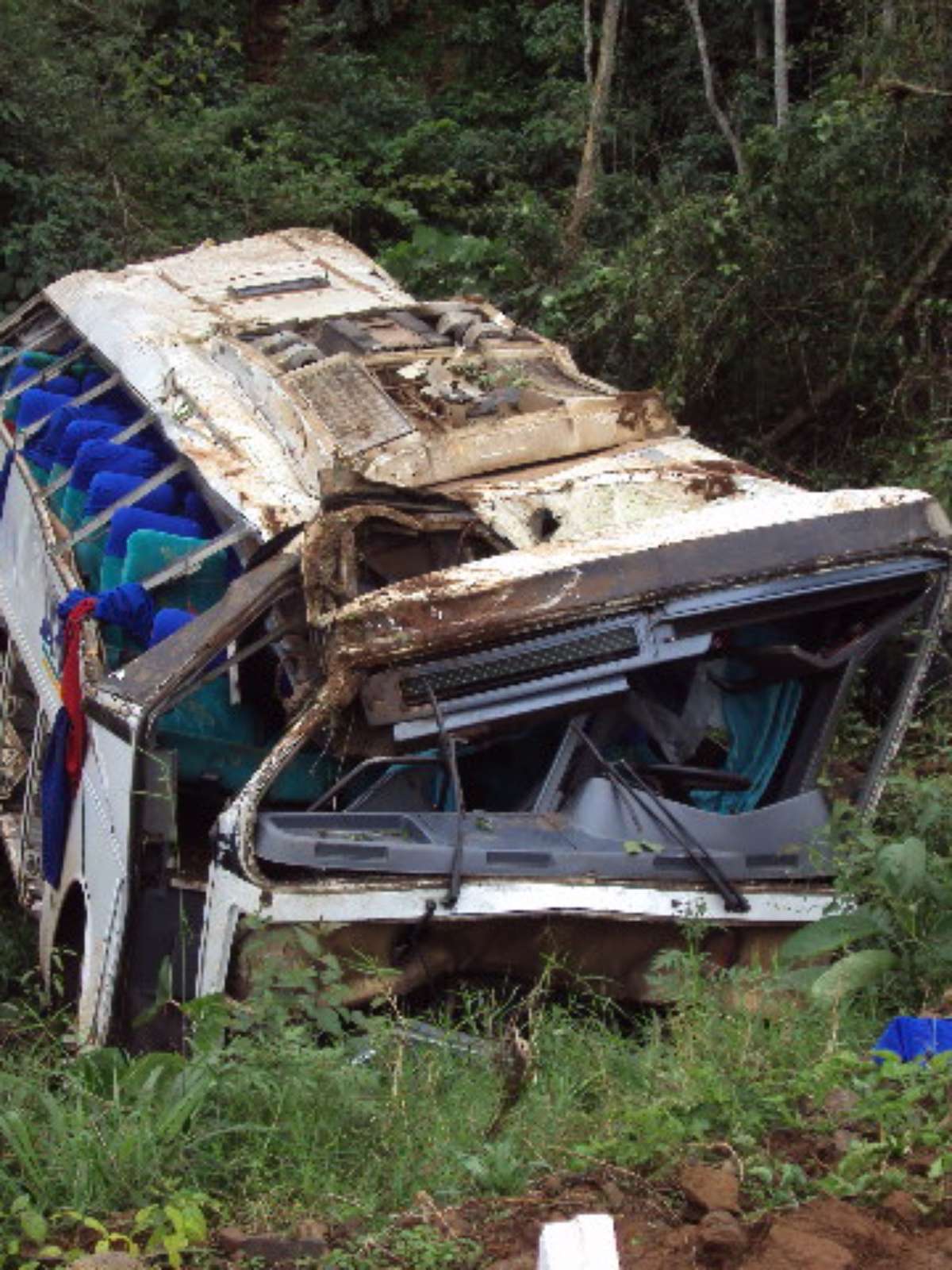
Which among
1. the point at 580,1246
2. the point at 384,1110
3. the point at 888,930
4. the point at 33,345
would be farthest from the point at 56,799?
the point at 33,345

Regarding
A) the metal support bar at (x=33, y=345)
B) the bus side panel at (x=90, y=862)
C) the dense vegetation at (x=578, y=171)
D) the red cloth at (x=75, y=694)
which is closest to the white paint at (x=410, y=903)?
the bus side panel at (x=90, y=862)

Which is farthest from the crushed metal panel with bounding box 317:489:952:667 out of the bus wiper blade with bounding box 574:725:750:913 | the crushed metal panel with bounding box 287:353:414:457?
the crushed metal panel with bounding box 287:353:414:457

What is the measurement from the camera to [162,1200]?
13.6 ft

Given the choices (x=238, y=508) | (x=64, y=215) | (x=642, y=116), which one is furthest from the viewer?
(x=642, y=116)

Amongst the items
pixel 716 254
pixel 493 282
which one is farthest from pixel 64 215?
pixel 716 254

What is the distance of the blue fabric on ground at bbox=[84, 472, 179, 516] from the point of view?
24.5ft

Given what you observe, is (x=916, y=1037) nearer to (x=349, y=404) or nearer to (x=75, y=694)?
(x=75, y=694)

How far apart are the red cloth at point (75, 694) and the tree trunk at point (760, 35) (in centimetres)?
953

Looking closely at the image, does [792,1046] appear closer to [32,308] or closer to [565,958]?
[565,958]

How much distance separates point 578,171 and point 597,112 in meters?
0.93

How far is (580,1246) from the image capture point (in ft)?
11.2

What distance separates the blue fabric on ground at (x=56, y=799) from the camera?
249 inches

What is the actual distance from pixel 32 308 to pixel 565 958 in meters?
6.21

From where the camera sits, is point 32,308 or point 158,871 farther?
point 32,308
